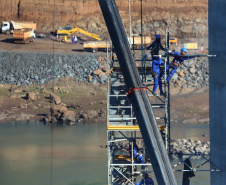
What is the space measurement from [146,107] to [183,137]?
16.7 meters

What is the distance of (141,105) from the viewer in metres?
7.28

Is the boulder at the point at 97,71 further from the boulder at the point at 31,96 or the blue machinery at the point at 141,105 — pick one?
the blue machinery at the point at 141,105

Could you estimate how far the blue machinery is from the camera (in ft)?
23.4

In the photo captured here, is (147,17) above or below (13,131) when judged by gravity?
above

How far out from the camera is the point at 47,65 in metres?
31.0

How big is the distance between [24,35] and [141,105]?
2560cm

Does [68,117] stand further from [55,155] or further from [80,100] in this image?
[80,100]

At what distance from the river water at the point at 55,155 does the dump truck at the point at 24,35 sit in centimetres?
693

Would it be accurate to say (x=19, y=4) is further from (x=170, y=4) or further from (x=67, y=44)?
(x=170, y=4)

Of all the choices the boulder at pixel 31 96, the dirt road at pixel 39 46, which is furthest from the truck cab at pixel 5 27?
the boulder at pixel 31 96

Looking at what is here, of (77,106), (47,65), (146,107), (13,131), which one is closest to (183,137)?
(77,106)

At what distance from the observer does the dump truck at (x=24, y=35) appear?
31969 millimetres

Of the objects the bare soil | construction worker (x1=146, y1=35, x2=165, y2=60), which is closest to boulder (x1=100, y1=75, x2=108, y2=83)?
the bare soil
